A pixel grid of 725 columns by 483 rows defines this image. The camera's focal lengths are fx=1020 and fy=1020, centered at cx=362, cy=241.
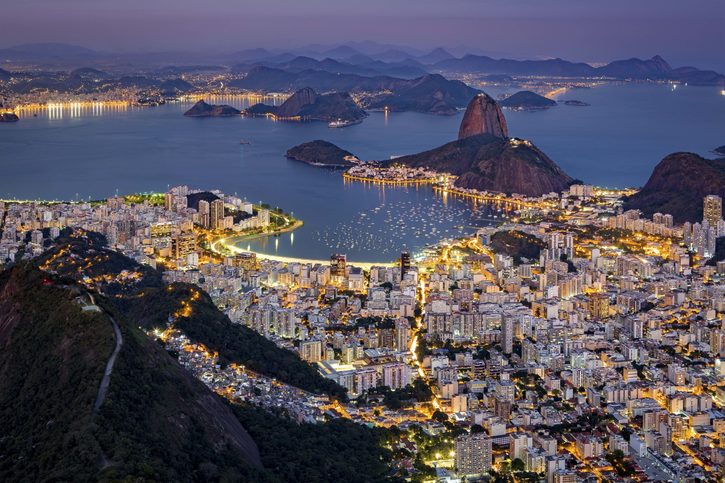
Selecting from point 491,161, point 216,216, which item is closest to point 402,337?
point 216,216

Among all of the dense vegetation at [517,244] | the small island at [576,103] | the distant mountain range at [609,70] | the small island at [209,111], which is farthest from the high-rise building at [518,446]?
the distant mountain range at [609,70]

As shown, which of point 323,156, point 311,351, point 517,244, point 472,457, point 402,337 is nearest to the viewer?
point 472,457

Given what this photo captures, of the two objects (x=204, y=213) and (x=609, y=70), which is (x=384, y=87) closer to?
(x=609, y=70)

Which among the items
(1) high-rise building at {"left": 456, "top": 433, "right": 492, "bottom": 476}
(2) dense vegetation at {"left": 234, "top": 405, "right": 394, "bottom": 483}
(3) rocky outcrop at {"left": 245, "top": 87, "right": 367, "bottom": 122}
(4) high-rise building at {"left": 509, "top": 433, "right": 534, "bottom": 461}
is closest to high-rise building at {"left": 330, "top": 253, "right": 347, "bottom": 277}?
(2) dense vegetation at {"left": 234, "top": 405, "right": 394, "bottom": 483}

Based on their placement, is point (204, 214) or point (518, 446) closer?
point (518, 446)

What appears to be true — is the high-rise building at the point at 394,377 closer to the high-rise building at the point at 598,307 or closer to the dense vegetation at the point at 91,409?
the dense vegetation at the point at 91,409

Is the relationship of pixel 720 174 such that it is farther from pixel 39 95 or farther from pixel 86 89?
pixel 86 89

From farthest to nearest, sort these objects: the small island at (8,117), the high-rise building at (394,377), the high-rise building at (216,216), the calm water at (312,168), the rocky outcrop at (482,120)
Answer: the small island at (8,117)
the rocky outcrop at (482,120)
the calm water at (312,168)
the high-rise building at (216,216)
the high-rise building at (394,377)
